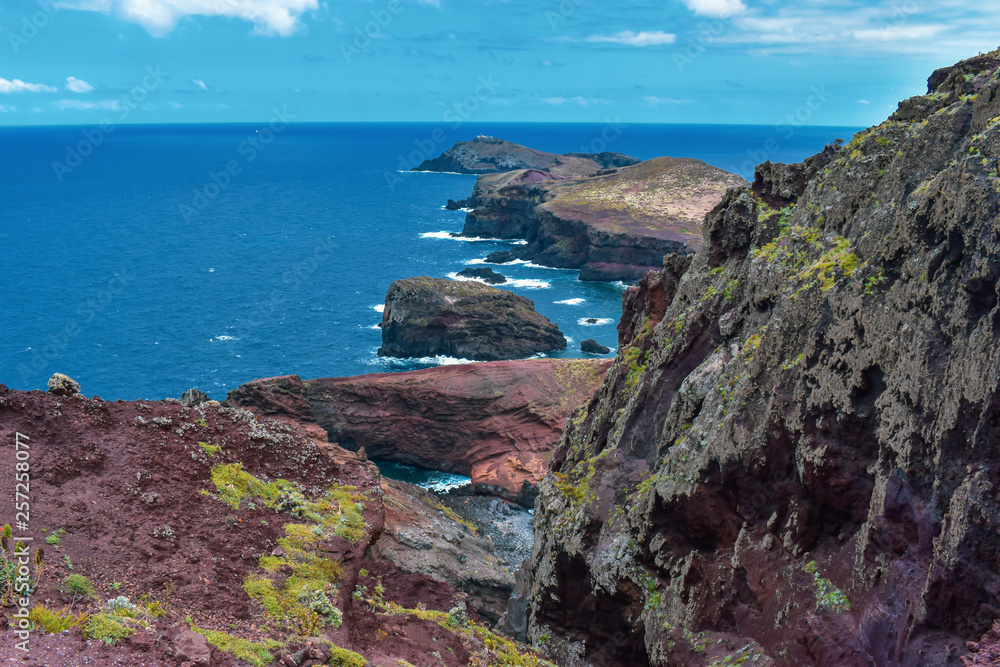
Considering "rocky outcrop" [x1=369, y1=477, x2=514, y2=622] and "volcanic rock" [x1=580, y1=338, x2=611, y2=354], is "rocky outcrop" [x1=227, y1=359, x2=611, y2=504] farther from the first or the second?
"volcanic rock" [x1=580, y1=338, x2=611, y2=354]

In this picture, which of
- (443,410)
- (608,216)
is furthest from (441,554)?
(608,216)

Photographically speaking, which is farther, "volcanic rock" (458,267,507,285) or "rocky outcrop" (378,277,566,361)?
"volcanic rock" (458,267,507,285)

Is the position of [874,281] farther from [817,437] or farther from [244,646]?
[244,646]

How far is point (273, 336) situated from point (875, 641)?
91591 mm

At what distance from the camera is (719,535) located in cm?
1922

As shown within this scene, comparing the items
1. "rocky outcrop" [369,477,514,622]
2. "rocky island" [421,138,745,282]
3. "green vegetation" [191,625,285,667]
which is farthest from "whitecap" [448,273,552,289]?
"green vegetation" [191,625,285,667]

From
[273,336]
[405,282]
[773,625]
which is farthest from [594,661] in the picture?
[273,336]

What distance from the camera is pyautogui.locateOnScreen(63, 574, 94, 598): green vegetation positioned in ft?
56.0

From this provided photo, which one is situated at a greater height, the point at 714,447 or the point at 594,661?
the point at 714,447

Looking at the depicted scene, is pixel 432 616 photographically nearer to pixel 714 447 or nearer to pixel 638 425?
pixel 638 425

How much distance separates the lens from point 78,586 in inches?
680

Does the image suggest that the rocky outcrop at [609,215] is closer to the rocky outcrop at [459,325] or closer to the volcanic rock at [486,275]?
the volcanic rock at [486,275]

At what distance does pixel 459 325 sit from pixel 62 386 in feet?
214

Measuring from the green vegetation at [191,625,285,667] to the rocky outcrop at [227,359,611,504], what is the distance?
1797 inches
